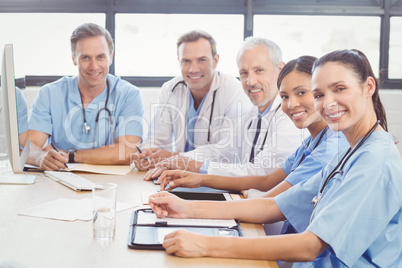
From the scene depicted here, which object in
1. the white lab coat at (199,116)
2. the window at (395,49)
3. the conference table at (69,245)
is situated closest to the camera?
the conference table at (69,245)

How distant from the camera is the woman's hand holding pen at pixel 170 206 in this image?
4.44ft

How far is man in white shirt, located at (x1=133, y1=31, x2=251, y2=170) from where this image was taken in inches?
106

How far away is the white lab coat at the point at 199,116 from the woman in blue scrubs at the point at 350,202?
4.74ft

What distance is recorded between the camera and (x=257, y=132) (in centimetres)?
227

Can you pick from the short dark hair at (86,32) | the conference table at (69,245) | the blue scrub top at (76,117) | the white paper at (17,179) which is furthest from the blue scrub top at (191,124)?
the conference table at (69,245)

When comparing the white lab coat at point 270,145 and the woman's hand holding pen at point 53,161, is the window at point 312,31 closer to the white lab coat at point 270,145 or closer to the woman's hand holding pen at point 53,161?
the white lab coat at point 270,145

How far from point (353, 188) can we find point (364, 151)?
4.2 inches

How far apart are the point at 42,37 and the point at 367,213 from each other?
3.34 metres

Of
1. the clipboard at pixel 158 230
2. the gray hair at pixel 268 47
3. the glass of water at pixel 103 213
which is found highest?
the gray hair at pixel 268 47

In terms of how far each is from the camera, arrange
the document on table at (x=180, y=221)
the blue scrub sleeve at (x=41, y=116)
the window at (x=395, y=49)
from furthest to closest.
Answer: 1. the window at (x=395, y=49)
2. the blue scrub sleeve at (x=41, y=116)
3. the document on table at (x=180, y=221)

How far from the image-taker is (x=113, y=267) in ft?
3.26

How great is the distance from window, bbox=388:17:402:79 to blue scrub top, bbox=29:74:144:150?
238 centimetres

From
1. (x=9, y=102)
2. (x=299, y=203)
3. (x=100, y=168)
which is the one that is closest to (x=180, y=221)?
(x=299, y=203)

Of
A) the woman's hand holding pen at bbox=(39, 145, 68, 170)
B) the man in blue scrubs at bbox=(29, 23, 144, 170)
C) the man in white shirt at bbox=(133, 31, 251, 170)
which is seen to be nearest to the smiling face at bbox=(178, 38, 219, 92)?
the man in white shirt at bbox=(133, 31, 251, 170)
